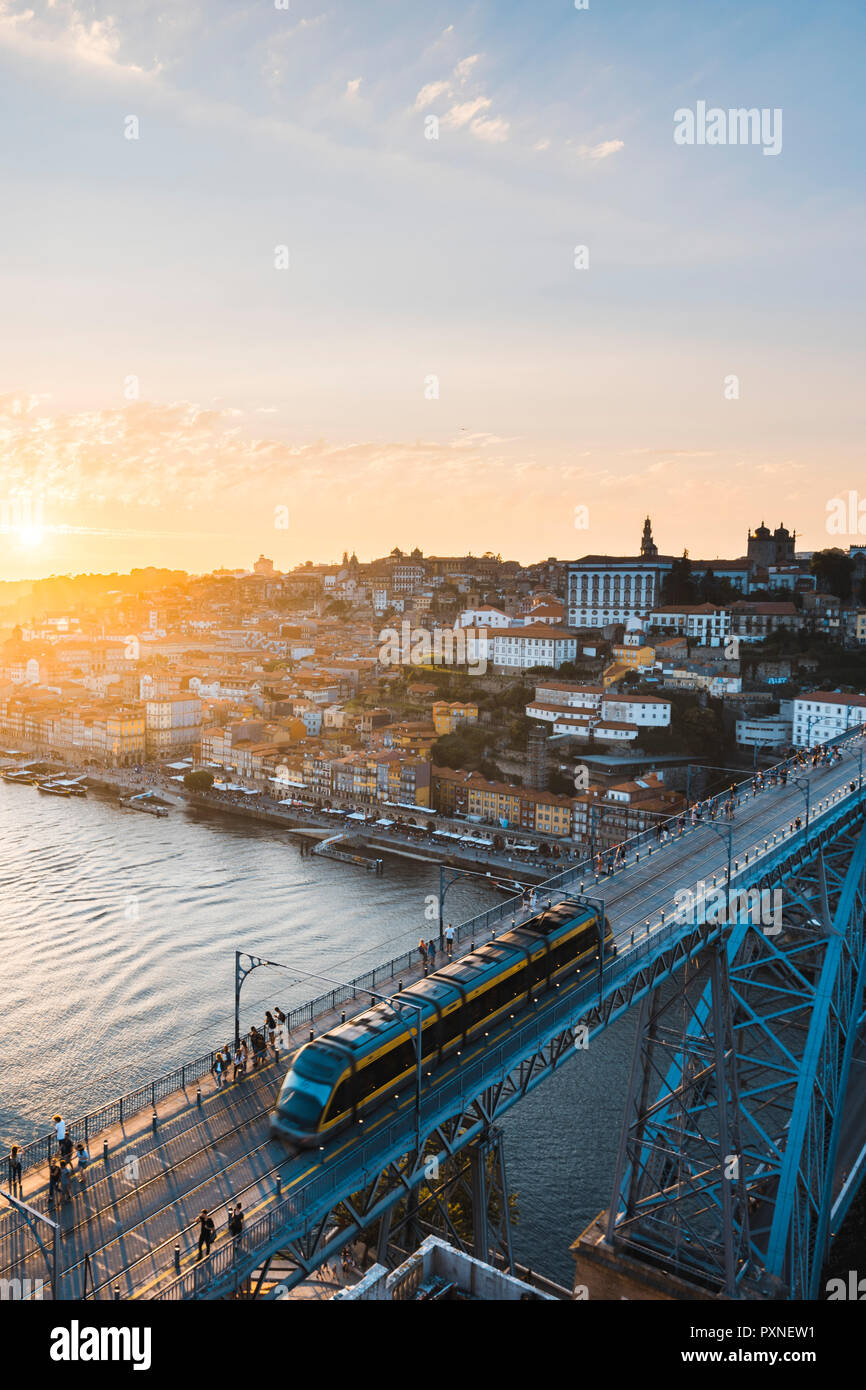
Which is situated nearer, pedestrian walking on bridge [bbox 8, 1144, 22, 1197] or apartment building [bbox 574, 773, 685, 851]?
pedestrian walking on bridge [bbox 8, 1144, 22, 1197]

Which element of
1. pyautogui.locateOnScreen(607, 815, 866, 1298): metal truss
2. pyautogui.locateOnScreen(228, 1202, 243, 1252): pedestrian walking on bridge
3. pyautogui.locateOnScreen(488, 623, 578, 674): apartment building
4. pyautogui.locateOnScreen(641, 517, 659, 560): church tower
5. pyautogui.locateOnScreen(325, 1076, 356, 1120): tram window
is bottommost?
pyautogui.locateOnScreen(607, 815, 866, 1298): metal truss

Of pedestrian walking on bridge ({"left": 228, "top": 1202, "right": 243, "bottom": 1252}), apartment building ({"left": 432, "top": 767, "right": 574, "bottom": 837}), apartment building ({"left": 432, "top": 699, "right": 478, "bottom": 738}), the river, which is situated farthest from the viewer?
apartment building ({"left": 432, "top": 699, "right": 478, "bottom": 738})

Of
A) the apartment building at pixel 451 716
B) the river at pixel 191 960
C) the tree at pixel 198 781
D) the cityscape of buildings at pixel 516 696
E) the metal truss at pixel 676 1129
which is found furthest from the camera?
the apartment building at pixel 451 716

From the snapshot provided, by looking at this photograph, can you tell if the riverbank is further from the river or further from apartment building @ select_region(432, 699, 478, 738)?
apartment building @ select_region(432, 699, 478, 738)

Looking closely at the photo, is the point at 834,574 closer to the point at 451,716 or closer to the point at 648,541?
the point at 648,541

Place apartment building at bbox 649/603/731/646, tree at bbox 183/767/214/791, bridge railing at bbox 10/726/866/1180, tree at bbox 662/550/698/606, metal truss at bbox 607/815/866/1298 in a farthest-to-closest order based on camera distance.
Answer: tree at bbox 662/550/698/606 → apartment building at bbox 649/603/731/646 → tree at bbox 183/767/214/791 → metal truss at bbox 607/815/866/1298 → bridge railing at bbox 10/726/866/1180

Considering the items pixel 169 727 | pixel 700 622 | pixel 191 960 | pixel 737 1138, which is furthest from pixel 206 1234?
pixel 169 727

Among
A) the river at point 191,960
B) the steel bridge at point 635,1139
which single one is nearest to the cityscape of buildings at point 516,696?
the river at point 191,960

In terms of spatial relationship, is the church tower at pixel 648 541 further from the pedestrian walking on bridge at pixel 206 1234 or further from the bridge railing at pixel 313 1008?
the pedestrian walking on bridge at pixel 206 1234

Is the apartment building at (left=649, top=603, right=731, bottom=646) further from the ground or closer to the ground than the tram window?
further from the ground

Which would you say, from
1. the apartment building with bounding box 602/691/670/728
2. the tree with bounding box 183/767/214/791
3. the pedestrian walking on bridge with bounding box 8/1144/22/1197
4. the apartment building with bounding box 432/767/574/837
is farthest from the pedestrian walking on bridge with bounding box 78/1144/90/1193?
the tree with bounding box 183/767/214/791
